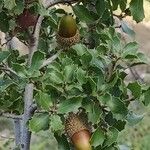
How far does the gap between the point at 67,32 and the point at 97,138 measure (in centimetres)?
34

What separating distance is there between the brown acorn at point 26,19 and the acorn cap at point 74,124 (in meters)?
0.29

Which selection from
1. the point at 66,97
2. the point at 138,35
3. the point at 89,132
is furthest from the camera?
the point at 138,35

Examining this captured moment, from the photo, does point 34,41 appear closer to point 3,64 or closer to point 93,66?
point 3,64

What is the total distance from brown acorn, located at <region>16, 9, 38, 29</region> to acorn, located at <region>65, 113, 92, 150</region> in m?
0.29

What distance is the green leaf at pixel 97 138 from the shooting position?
139 cm

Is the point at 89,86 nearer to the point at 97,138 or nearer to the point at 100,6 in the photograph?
the point at 97,138

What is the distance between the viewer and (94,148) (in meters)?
1.42

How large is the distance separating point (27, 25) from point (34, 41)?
0.15 ft

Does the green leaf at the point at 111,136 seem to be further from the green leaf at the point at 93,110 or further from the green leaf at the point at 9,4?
the green leaf at the point at 9,4

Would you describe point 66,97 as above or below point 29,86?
below

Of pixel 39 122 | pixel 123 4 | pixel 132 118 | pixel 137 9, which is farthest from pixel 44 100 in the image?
pixel 123 4

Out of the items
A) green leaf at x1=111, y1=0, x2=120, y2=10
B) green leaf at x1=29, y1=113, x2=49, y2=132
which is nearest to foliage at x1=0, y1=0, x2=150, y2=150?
green leaf at x1=29, y1=113, x2=49, y2=132

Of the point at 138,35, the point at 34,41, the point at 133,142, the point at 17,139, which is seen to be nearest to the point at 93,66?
the point at 34,41

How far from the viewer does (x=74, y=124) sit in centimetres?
141
